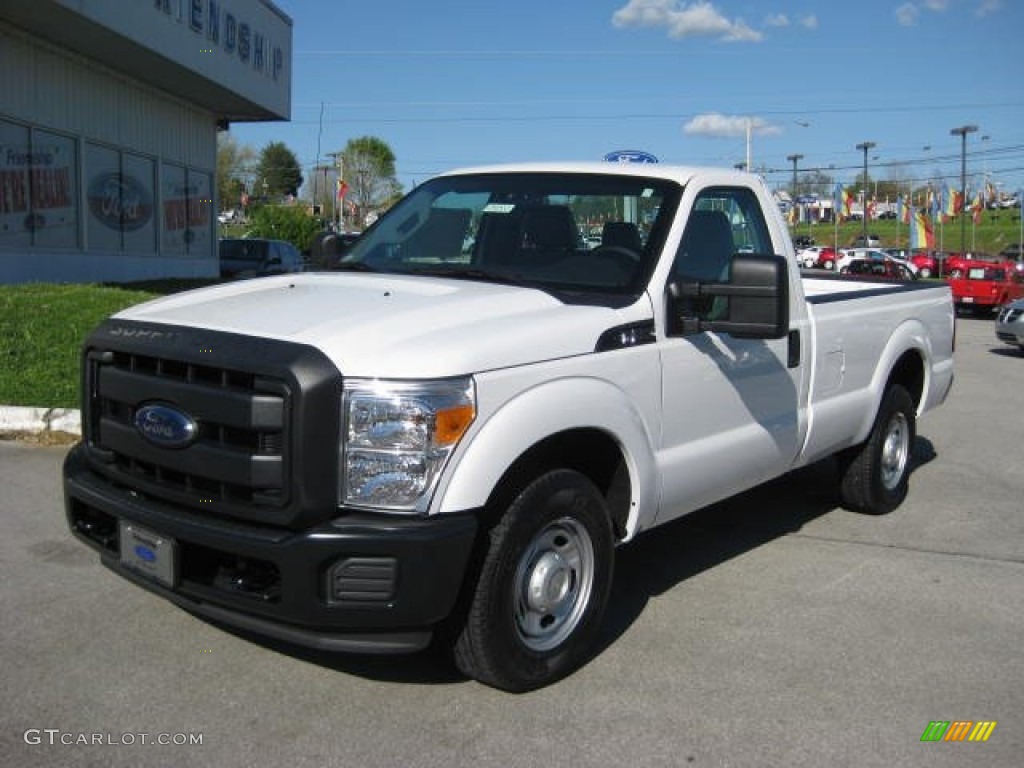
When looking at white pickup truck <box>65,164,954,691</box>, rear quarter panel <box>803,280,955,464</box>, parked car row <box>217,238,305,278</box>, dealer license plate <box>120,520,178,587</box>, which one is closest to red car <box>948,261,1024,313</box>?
parked car row <box>217,238,305,278</box>

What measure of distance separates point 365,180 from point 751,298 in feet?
209

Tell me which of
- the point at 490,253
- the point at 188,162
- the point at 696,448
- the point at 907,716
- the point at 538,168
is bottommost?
the point at 907,716

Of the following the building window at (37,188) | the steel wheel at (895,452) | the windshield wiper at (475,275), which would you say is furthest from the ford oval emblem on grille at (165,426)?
the building window at (37,188)

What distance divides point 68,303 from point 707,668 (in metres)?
9.00

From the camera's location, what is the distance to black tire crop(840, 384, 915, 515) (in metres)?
6.39

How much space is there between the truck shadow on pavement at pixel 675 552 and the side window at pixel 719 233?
5.07 feet

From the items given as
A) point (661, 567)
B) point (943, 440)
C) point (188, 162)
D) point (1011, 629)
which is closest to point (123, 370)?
point (661, 567)

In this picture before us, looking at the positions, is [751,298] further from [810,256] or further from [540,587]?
[810,256]

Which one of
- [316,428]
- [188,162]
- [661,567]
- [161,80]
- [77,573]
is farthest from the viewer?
[188,162]

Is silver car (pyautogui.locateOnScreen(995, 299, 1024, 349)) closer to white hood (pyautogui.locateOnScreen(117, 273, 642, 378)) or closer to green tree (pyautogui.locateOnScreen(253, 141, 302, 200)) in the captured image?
white hood (pyautogui.locateOnScreen(117, 273, 642, 378))

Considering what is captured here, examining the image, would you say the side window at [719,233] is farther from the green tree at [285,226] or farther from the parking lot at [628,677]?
the green tree at [285,226]

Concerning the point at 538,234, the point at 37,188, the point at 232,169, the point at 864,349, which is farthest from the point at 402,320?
the point at 232,169

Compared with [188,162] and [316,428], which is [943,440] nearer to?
[316,428]

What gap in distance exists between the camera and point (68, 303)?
10.9 m
